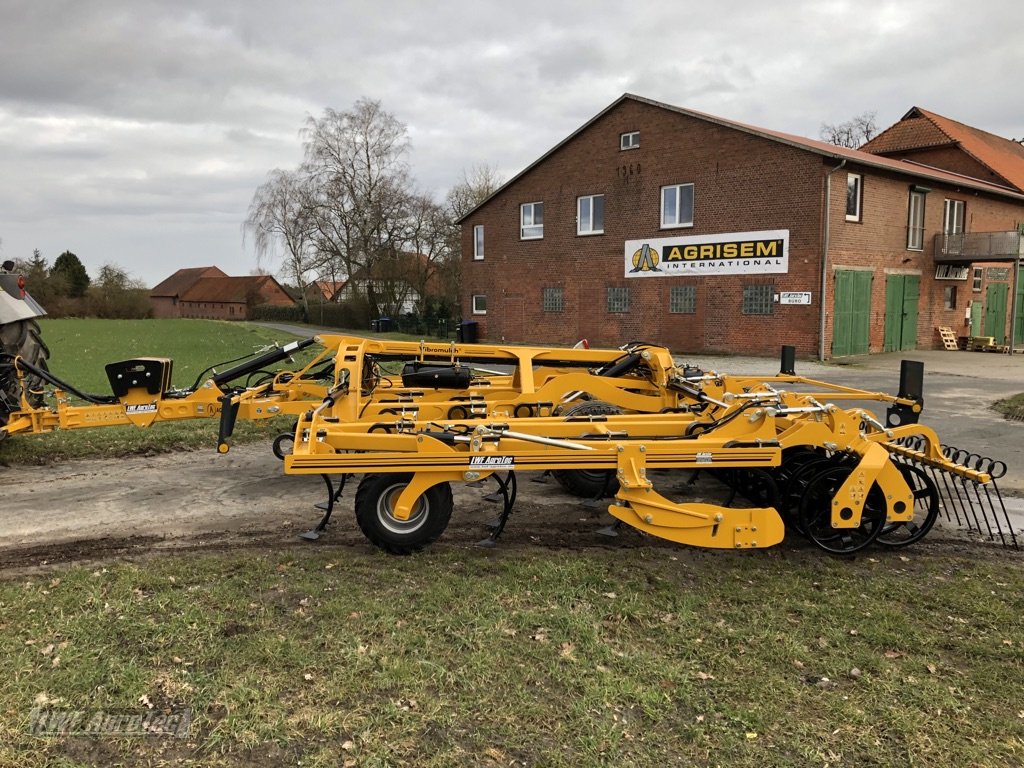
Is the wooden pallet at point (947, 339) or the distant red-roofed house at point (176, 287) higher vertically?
the distant red-roofed house at point (176, 287)

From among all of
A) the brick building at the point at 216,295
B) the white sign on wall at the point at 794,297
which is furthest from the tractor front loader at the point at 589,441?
the brick building at the point at 216,295

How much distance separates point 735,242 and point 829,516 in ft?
60.3

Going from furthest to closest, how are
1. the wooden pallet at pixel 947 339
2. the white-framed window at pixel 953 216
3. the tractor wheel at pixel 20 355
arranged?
the white-framed window at pixel 953 216 < the wooden pallet at pixel 947 339 < the tractor wheel at pixel 20 355

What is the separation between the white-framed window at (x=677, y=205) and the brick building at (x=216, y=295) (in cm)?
6818

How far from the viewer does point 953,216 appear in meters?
25.2

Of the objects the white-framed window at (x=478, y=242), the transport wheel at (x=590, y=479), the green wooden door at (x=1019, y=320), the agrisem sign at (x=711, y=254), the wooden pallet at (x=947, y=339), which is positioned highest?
the white-framed window at (x=478, y=242)

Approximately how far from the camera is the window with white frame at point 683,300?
23.2 metres

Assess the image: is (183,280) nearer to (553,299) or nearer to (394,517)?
(553,299)

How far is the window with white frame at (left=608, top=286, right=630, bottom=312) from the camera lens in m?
24.9

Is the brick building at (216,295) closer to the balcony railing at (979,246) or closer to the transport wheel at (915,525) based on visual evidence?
the balcony railing at (979,246)

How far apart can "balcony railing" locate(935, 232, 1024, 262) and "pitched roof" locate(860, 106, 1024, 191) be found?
6.75 meters

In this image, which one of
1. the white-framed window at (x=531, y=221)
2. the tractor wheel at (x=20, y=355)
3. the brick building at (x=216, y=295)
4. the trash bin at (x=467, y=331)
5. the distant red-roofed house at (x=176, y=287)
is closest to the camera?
the tractor wheel at (x=20, y=355)

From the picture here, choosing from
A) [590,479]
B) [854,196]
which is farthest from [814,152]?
[590,479]

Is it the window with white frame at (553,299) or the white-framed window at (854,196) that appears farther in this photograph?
the window with white frame at (553,299)
